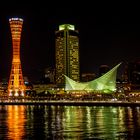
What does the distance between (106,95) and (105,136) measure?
49550mm

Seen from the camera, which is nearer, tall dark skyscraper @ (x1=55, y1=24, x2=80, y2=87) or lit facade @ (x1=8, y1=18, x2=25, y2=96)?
lit facade @ (x1=8, y1=18, x2=25, y2=96)

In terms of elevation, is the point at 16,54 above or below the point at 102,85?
above

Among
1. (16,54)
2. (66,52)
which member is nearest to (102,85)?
(16,54)

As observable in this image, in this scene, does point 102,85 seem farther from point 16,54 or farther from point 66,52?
point 66,52

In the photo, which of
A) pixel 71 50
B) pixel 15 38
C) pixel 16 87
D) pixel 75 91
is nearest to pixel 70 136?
pixel 15 38

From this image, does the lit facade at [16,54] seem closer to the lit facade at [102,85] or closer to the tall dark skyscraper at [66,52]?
the lit facade at [102,85]

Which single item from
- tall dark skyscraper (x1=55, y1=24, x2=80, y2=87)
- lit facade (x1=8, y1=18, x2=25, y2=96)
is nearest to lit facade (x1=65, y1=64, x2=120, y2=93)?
lit facade (x1=8, y1=18, x2=25, y2=96)

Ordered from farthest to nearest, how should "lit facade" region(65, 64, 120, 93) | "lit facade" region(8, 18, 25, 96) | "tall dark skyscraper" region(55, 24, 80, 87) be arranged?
"tall dark skyscraper" region(55, 24, 80, 87), "lit facade" region(65, 64, 120, 93), "lit facade" region(8, 18, 25, 96)

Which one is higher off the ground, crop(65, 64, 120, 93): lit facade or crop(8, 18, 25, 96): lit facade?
crop(8, 18, 25, 96): lit facade

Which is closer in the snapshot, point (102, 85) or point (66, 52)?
point (102, 85)

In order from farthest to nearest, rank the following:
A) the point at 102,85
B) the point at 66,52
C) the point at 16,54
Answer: the point at 66,52, the point at 102,85, the point at 16,54

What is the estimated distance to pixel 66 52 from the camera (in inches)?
4358

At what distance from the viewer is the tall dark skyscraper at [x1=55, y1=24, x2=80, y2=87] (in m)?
111

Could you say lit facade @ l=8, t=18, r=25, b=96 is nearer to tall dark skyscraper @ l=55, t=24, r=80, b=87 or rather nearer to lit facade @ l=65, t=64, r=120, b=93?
lit facade @ l=65, t=64, r=120, b=93
